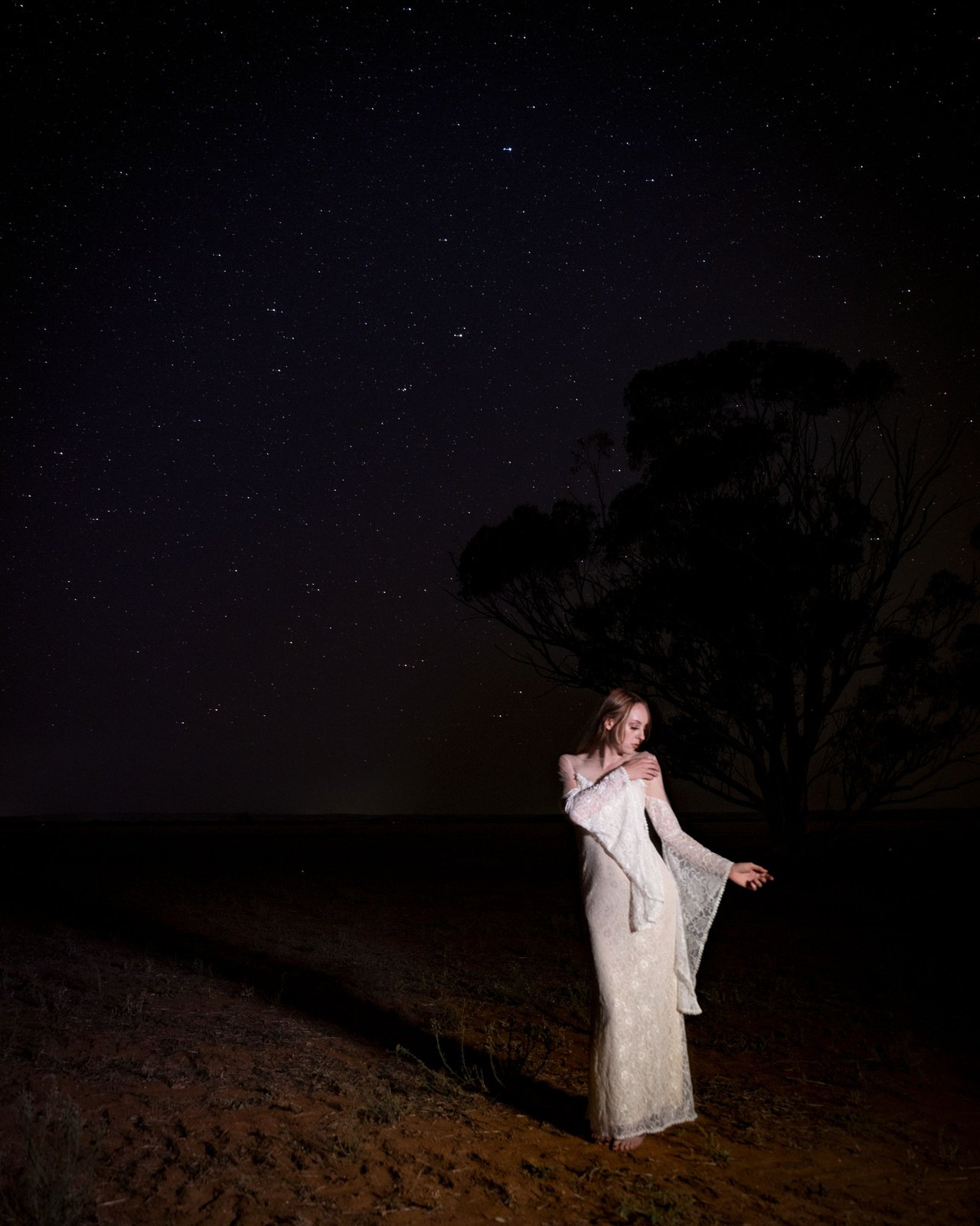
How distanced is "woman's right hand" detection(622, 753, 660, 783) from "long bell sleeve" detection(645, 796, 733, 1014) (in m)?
0.21

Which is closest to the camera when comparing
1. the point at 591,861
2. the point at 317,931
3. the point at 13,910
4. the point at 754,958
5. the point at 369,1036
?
the point at 591,861

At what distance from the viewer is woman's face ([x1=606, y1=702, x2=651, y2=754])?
4.40 metres

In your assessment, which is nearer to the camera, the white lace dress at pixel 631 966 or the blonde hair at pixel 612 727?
the white lace dress at pixel 631 966

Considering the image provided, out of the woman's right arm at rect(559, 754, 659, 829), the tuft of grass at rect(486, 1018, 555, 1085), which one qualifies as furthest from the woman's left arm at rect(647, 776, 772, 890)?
the tuft of grass at rect(486, 1018, 555, 1085)

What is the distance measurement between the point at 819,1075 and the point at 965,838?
2084cm

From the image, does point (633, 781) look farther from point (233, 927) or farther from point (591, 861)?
point (233, 927)

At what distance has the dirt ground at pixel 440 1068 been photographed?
3.77 meters

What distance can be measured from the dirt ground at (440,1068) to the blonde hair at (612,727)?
834mm

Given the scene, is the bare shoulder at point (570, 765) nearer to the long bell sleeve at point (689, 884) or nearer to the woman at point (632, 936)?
the woman at point (632, 936)

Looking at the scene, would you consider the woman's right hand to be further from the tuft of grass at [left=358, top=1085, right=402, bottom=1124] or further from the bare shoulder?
the tuft of grass at [left=358, top=1085, right=402, bottom=1124]

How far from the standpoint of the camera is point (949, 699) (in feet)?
47.8

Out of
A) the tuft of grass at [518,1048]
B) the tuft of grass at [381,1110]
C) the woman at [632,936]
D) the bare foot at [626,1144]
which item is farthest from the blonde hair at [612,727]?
the tuft of grass at [381,1110]

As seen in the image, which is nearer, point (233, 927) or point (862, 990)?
point (862, 990)

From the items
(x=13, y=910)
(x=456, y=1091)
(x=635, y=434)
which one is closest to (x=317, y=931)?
(x=13, y=910)
